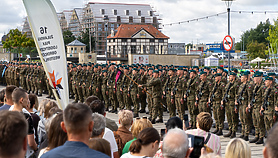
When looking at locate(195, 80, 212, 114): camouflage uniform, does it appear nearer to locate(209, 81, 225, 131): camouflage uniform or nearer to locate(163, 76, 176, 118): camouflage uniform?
locate(209, 81, 225, 131): camouflage uniform

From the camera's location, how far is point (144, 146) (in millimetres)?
4355

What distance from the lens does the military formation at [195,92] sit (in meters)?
10.1

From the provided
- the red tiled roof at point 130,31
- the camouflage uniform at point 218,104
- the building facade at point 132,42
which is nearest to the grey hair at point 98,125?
the camouflage uniform at point 218,104

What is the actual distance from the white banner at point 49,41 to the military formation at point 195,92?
5755mm

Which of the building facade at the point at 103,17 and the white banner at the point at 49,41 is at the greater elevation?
the building facade at the point at 103,17

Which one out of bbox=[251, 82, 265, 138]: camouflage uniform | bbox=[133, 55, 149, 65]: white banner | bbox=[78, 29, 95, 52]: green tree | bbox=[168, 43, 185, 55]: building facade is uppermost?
bbox=[78, 29, 95, 52]: green tree

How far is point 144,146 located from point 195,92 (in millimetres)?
8133

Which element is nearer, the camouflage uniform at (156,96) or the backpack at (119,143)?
the backpack at (119,143)

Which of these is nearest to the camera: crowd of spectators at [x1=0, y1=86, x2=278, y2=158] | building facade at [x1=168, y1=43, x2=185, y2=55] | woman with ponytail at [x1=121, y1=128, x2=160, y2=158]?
crowd of spectators at [x1=0, y1=86, x2=278, y2=158]

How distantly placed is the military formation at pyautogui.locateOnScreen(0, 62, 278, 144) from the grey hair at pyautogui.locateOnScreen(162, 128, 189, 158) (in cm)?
647

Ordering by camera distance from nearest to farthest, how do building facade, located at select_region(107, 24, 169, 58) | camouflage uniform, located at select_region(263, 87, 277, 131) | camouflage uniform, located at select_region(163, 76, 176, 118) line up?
camouflage uniform, located at select_region(263, 87, 277, 131), camouflage uniform, located at select_region(163, 76, 176, 118), building facade, located at select_region(107, 24, 169, 58)

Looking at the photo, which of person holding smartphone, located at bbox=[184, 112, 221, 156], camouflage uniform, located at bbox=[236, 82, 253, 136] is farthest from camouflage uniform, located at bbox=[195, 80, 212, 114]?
person holding smartphone, located at bbox=[184, 112, 221, 156]

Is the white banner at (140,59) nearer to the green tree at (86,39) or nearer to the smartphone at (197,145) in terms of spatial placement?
the smartphone at (197,145)

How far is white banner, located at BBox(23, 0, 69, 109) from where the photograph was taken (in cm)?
589
